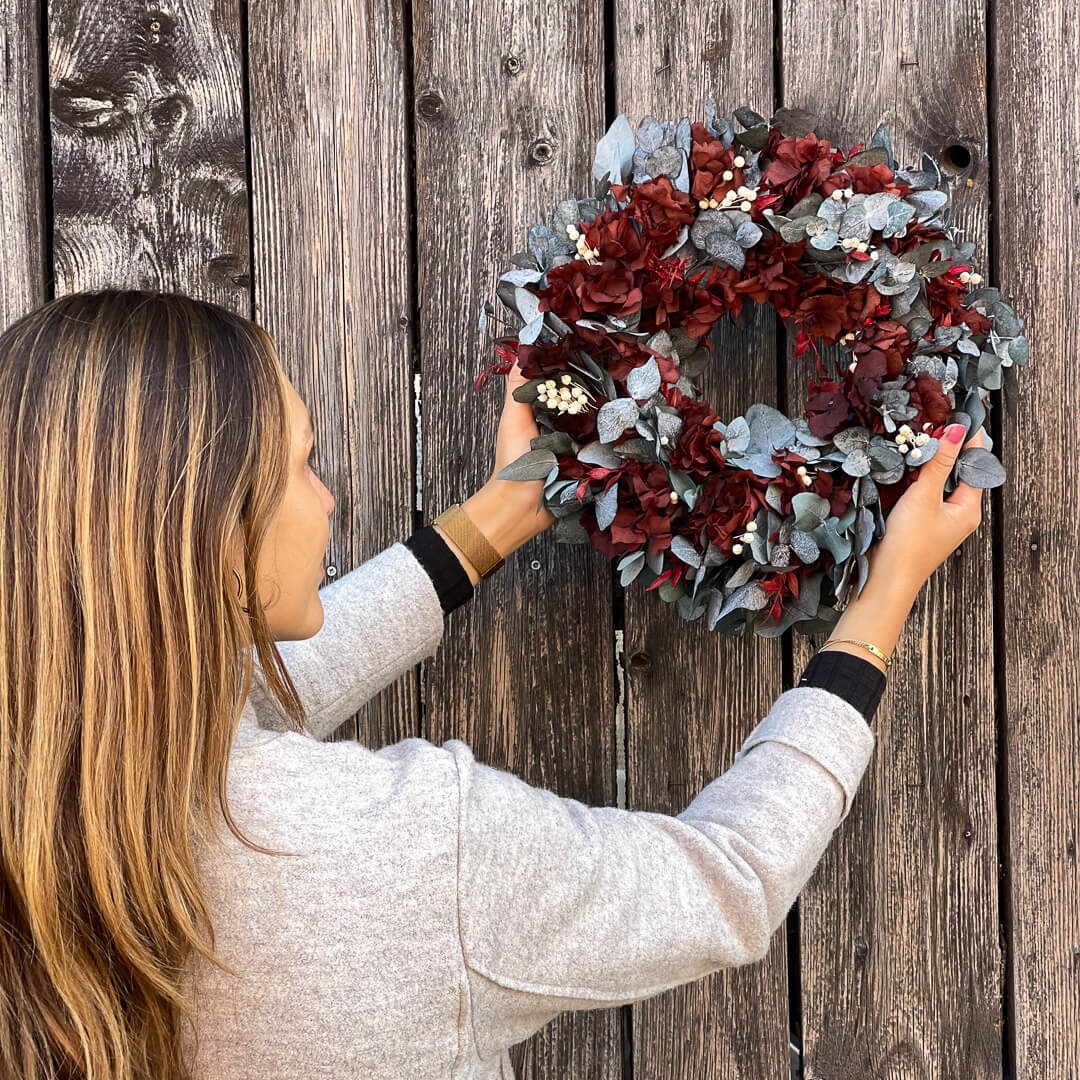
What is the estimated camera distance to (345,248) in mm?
1220

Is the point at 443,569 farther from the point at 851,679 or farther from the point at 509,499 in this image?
the point at 851,679

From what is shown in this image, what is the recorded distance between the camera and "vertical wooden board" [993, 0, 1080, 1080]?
119 centimetres

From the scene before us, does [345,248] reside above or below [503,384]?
above

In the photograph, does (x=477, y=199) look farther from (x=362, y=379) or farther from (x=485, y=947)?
(x=485, y=947)

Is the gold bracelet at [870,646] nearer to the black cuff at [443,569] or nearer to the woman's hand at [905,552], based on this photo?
the woman's hand at [905,552]

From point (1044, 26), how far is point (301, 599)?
1.17 meters

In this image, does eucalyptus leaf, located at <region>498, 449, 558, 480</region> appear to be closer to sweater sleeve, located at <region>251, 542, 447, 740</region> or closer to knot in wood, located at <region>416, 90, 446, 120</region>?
sweater sleeve, located at <region>251, 542, 447, 740</region>

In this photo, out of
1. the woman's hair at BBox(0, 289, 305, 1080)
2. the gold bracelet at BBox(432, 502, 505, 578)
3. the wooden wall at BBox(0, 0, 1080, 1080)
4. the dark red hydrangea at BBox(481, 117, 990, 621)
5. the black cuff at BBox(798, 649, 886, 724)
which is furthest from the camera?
the wooden wall at BBox(0, 0, 1080, 1080)

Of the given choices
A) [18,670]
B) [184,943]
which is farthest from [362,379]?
[184,943]

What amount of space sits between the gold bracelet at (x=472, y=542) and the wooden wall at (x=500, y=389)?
12 cm

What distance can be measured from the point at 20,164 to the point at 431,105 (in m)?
0.55

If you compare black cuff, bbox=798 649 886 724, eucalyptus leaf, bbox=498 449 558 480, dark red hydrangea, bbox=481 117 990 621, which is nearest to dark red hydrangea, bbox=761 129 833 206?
dark red hydrangea, bbox=481 117 990 621

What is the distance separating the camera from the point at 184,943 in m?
0.72

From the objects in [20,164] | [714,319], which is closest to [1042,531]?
[714,319]
